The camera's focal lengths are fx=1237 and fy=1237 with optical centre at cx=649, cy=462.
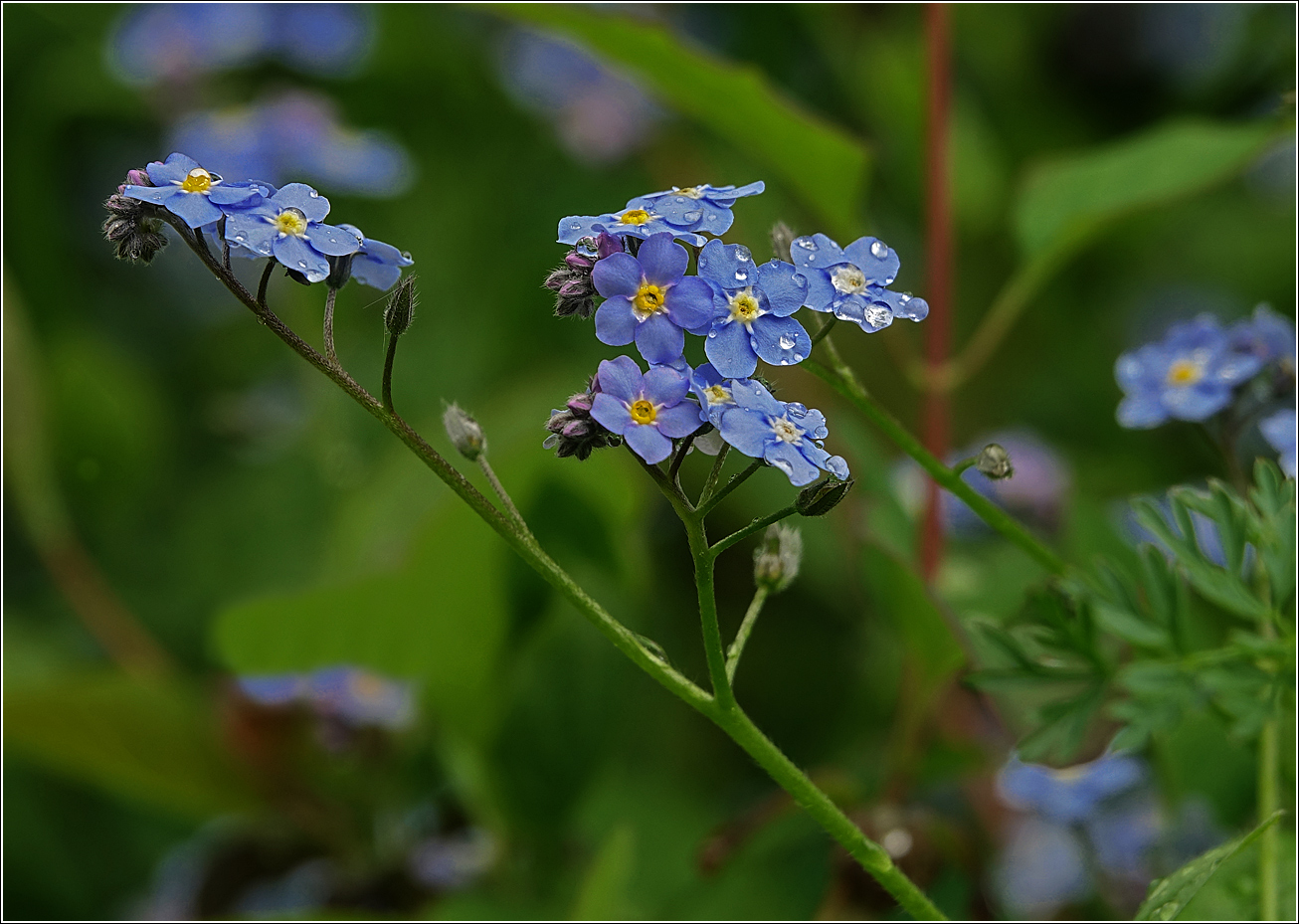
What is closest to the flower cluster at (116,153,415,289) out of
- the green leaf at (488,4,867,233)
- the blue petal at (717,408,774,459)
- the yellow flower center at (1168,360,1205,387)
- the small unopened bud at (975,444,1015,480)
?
the blue petal at (717,408,774,459)

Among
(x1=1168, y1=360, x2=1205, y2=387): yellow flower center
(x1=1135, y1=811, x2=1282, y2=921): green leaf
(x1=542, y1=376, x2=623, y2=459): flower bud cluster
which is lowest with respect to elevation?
(x1=1135, y1=811, x2=1282, y2=921): green leaf

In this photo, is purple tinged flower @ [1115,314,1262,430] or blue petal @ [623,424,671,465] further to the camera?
purple tinged flower @ [1115,314,1262,430]

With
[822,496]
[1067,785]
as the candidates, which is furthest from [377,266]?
[1067,785]

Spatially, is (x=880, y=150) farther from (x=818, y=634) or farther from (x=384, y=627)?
(x=384, y=627)

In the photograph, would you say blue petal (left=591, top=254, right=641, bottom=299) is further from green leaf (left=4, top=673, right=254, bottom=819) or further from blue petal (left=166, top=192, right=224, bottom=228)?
green leaf (left=4, top=673, right=254, bottom=819)

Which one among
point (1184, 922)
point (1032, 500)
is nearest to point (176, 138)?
point (1032, 500)

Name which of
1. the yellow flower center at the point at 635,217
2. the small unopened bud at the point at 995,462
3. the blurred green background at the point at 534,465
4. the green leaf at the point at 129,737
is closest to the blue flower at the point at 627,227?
the yellow flower center at the point at 635,217

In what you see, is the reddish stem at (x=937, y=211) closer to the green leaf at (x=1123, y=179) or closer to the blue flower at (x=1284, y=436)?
the green leaf at (x=1123, y=179)

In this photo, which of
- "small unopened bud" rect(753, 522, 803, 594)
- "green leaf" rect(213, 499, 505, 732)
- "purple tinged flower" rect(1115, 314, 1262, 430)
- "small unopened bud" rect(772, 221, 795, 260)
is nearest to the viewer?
"small unopened bud" rect(753, 522, 803, 594)
